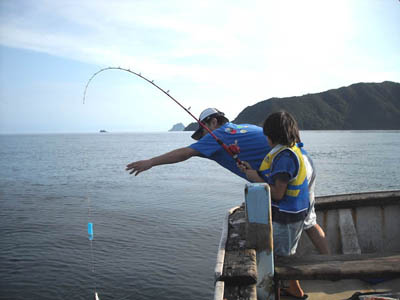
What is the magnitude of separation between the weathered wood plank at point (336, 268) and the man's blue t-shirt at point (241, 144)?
126cm

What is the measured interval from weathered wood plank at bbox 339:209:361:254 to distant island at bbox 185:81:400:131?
152031 mm

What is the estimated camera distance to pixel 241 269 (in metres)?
2.62

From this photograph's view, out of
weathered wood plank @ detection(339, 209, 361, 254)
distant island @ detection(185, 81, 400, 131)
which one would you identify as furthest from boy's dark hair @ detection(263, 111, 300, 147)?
distant island @ detection(185, 81, 400, 131)

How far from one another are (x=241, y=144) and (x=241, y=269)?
159cm

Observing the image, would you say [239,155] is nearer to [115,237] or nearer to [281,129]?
[281,129]

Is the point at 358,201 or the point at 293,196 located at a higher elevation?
the point at 293,196

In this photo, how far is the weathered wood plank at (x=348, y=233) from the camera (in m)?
5.21

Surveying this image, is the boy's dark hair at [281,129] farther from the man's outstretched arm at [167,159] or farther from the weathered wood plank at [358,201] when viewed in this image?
the weathered wood plank at [358,201]

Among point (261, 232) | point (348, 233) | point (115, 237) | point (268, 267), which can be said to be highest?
point (261, 232)

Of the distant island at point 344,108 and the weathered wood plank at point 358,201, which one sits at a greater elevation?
the distant island at point 344,108

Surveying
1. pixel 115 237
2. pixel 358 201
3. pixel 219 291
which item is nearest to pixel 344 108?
pixel 115 237

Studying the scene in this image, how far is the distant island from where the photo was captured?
521ft

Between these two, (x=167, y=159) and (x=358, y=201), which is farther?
(x=358, y=201)

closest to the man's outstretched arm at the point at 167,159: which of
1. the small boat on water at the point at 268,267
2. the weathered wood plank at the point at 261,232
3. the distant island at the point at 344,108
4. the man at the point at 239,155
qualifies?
the man at the point at 239,155
